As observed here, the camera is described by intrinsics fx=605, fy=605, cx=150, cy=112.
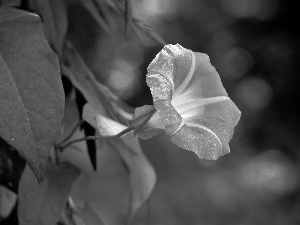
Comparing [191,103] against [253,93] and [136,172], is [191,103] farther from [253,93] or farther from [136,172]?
[253,93]

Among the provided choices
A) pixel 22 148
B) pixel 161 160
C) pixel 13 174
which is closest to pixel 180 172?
pixel 161 160

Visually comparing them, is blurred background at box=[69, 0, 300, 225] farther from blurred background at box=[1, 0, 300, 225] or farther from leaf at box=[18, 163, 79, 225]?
leaf at box=[18, 163, 79, 225]

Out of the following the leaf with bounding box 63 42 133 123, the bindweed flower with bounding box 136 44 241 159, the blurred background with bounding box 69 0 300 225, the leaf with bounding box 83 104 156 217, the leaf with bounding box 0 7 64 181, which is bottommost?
the blurred background with bounding box 69 0 300 225

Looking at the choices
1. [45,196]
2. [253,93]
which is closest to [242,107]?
[253,93]

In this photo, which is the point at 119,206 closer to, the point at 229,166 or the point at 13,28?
the point at 229,166

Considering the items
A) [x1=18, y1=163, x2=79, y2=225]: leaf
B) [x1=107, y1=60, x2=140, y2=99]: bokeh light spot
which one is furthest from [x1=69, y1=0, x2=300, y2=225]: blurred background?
[x1=18, y1=163, x2=79, y2=225]: leaf

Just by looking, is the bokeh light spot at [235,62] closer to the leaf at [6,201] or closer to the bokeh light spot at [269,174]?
the bokeh light spot at [269,174]
